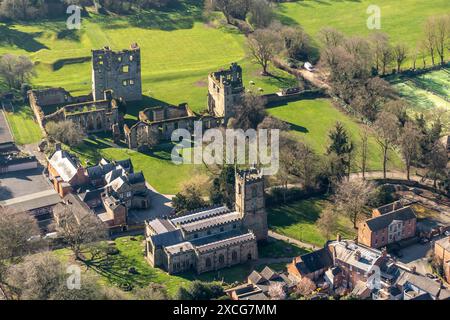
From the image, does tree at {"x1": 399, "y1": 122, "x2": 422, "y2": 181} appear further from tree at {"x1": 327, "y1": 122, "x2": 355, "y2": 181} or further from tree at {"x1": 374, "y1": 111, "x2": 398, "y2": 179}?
tree at {"x1": 327, "y1": 122, "x2": 355, "y2": 181}

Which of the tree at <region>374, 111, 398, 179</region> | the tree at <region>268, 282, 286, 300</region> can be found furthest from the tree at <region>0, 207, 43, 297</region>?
the tree at <region>374, 111, 398, 179</region>

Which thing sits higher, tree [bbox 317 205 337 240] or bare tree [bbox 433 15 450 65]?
bare tree [bbox 433 15 450 65]

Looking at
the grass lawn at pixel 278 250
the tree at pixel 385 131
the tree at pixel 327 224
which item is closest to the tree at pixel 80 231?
the grass lawn at pixel 278 250

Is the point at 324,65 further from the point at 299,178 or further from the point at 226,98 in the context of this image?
the point at 299,178

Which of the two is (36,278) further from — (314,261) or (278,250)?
(314,261)

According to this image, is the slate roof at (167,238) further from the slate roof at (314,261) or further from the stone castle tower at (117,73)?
the stone castle tower at (117,73)

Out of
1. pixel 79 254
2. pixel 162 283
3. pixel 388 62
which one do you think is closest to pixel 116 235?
pixel 79 254

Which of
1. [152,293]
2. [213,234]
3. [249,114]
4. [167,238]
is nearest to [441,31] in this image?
[249,114]

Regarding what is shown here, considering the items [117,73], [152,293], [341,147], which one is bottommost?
[152,293]
